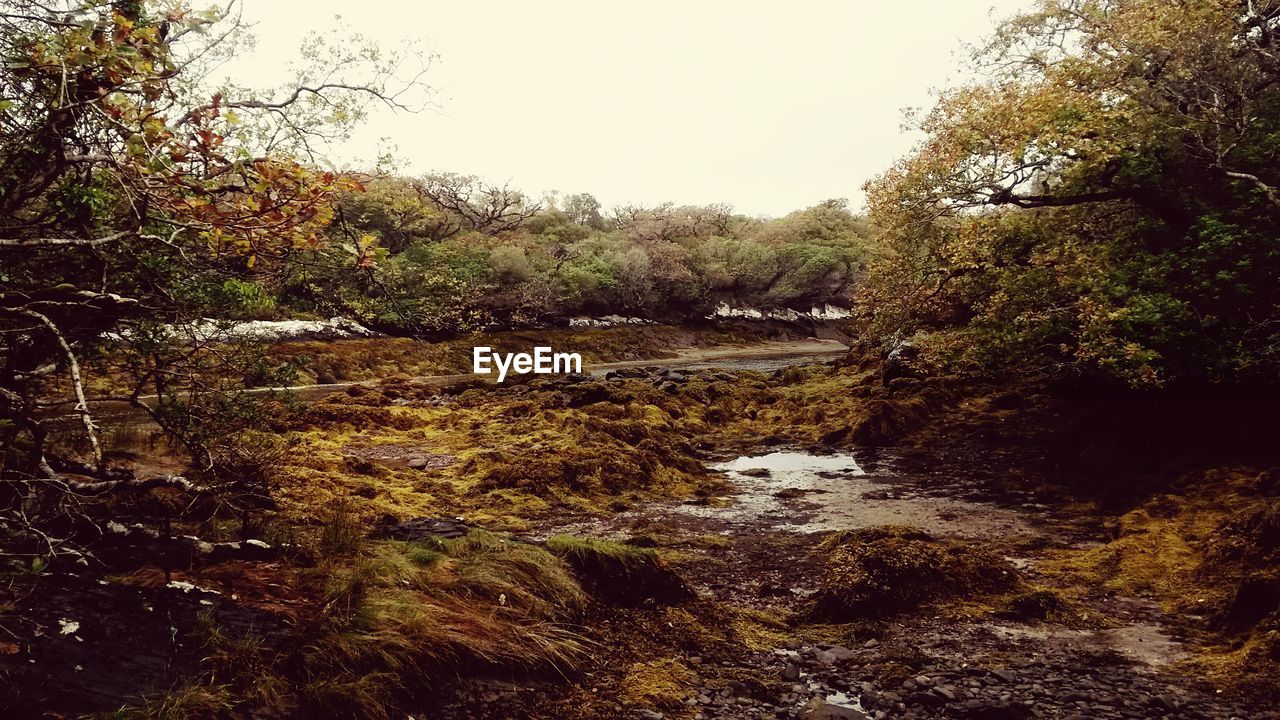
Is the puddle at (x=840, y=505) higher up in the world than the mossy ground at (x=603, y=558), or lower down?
lower down

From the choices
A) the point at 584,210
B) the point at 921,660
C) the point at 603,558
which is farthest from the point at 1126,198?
the point at 584,210

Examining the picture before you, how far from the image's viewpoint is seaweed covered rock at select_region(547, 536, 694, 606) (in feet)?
21.9

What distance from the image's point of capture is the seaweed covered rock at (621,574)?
6668 mm

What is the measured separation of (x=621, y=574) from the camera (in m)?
6.79

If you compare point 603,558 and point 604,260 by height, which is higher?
point 604,260

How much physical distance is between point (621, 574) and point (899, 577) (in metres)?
2.97

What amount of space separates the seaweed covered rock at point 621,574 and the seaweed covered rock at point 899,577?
146 centimetres

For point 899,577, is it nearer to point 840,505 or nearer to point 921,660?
point 921,660

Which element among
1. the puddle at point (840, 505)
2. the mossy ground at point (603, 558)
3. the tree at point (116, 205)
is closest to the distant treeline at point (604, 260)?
the mossy ground at point (603, 558)

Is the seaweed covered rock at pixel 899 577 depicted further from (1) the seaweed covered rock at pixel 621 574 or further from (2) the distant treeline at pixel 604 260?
(2) the distant treeline at pixel 604 260

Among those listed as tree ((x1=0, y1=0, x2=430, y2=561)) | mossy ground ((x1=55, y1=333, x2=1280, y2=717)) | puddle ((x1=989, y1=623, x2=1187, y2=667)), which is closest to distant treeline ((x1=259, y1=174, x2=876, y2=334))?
mossy ground ((x1=55, y1=333, x2=1280, y2=717))

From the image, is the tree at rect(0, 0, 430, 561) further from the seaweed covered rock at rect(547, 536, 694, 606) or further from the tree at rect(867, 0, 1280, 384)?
the tree at rect(867, 0, 1280, 384)

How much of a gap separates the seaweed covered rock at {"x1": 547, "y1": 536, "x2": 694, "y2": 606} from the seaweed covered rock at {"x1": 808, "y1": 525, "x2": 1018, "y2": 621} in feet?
4.80

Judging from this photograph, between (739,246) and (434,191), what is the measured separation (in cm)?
2519
